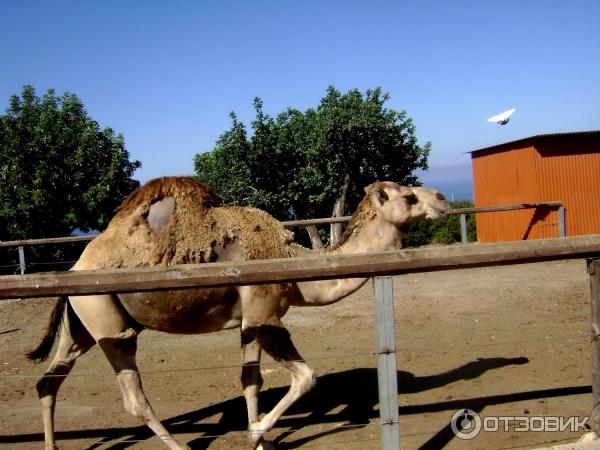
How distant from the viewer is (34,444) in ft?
15.2

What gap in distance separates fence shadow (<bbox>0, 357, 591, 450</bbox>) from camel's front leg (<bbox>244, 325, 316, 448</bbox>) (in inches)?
17.4

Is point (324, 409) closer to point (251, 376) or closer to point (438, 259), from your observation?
point (251, 376)

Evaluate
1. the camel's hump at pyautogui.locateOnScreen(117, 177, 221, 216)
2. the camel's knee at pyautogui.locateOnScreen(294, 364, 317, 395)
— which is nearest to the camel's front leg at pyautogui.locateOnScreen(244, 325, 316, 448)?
the camel's knee at pyautogui.locateOnScreen(294, 364, 317, 395)

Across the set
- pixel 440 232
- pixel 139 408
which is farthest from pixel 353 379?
pixel 440 232

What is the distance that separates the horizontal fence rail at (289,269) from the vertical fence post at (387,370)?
24 centimetres

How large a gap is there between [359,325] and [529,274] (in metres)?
4.87

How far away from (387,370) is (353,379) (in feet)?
10.4

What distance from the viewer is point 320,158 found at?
24203 millimetres

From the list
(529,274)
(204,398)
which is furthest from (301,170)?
(204,398)

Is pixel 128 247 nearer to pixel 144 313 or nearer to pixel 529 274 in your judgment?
pixel 144 313

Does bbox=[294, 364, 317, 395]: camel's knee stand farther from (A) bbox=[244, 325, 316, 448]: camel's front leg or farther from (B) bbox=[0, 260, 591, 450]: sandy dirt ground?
(B) bbox=[0, 260, 591, 450]: sandy dirt ground

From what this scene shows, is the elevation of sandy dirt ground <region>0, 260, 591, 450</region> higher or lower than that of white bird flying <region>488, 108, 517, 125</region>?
lower

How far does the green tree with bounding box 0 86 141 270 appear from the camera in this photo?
2056 cm

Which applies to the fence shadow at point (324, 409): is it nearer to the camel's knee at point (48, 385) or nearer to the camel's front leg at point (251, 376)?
the camel's front leg at point (251, 376)
